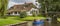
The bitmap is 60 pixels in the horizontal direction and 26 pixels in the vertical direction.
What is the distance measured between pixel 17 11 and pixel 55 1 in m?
4.62

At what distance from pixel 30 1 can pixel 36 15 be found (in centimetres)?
135

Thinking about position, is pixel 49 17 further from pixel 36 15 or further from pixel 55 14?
pixel 36 15

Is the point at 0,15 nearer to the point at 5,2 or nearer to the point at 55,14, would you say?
the point at 5,2

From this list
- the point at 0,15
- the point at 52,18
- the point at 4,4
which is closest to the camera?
the point at 4,4

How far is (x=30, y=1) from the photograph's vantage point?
40.3 ft

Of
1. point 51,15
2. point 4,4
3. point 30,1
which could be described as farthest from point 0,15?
point 30,1

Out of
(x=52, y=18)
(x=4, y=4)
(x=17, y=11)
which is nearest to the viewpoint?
(x=4, y=4)

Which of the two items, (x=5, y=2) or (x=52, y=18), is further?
(x=52, y=18)

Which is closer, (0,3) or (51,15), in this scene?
(0,3)

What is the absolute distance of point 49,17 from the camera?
1005 cm

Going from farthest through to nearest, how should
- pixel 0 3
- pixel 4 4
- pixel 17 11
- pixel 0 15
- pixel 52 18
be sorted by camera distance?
1. pixel 17 11
2. pixel 52 18
3. pixel 0 15
4. pixel 4 4
5. pixel 0 3

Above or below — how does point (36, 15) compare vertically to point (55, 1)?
below

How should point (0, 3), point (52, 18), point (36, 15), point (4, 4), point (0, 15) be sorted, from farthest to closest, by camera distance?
point (36, 15) < point (52, 18) < point (0, 15) < point (4, 4) < point (0, 3)

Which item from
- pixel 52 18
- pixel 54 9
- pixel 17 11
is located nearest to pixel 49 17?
pixel 52 18
